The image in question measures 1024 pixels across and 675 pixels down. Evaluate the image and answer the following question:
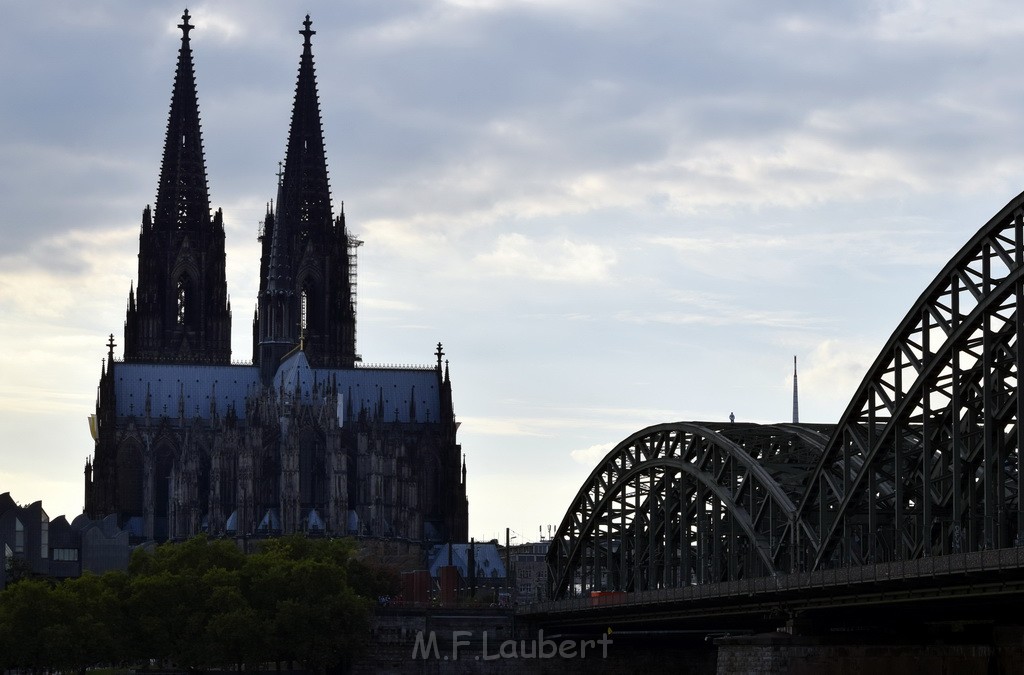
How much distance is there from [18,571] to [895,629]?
3756 inches

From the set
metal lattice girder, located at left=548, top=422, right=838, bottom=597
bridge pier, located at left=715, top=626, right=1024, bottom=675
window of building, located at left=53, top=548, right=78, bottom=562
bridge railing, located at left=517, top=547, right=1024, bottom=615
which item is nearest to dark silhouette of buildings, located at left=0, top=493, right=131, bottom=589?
window of building, located at left=53, top=548, right=78, bottom=562

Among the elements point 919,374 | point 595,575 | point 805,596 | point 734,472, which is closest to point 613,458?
point 595,575

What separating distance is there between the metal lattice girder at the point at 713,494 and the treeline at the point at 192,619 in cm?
2009

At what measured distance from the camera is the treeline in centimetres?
12706

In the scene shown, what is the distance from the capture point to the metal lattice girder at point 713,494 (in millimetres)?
89625

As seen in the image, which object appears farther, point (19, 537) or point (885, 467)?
point (19, 537)

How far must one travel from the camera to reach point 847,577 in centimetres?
7300

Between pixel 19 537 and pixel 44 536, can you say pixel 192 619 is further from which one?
pixel 44 536

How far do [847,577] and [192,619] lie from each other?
6363 cm

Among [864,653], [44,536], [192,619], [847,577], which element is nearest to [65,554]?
[44,536]

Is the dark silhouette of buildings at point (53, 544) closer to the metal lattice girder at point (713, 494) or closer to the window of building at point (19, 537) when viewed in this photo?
the window of building at point (19, 537)

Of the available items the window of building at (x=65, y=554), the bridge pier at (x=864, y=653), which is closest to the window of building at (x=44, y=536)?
the window of building at (x=65, y=554)

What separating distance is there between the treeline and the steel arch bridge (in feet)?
76.1

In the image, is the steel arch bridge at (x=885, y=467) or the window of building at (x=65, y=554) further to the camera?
the window of building at (x=65, y=554)
